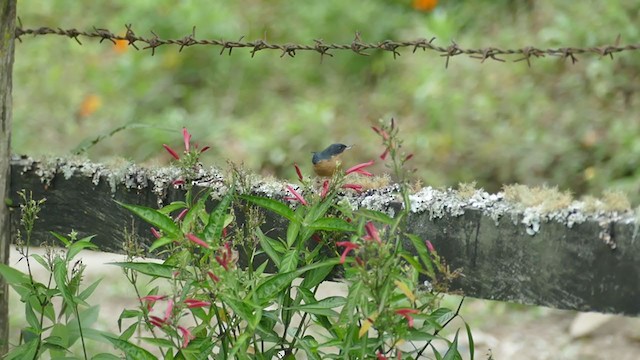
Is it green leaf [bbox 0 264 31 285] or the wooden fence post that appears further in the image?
the wooden fence post

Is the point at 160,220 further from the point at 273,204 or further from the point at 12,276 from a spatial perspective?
the point at 12,276

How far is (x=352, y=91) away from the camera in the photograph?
7.05 metres

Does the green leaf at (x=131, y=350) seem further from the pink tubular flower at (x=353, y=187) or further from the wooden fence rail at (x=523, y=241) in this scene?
the pink tubular flower at (x=353, y=187)

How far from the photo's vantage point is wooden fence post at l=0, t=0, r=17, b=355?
2.74 m

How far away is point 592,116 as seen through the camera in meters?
5.94

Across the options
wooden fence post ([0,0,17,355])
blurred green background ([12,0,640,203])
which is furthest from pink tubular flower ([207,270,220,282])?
blurred green background ([12,0,640,203])

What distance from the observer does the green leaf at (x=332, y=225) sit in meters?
2.19

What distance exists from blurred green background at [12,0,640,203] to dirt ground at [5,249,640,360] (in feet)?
2.85

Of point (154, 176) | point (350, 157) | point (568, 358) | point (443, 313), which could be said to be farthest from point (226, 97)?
point (443, 313)

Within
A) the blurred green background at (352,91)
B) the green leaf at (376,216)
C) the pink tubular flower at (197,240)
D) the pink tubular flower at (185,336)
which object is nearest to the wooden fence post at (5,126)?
the pink tubular flower at (185,336)

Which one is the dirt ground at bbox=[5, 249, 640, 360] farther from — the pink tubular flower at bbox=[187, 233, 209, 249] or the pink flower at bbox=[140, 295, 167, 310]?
the pink tubular flower at bbox=[187, 233, 209, 249]

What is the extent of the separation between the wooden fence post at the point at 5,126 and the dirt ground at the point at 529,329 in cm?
152

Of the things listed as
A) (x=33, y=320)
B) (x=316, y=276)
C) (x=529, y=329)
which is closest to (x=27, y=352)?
(x=33, y=320)

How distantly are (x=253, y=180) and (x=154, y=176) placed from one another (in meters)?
0.30
